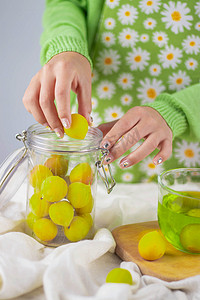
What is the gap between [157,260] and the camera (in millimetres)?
484

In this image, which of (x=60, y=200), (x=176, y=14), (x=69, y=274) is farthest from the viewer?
(x=176, y=14)

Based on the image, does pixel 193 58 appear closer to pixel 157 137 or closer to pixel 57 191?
pixel 157 137

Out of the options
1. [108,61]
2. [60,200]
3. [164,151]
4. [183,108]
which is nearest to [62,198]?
[60,200]

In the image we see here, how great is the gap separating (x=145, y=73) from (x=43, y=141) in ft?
1.50

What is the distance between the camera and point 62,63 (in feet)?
1.84

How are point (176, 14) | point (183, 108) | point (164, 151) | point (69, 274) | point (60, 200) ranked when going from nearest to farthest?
point (69, 274) < point (60, 200) < point (164, 151) < point (183, 108) < point (176, 14)

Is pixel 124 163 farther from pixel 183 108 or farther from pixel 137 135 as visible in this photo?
pixel 183 108

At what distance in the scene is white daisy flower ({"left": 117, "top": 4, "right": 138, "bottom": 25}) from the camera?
843mm

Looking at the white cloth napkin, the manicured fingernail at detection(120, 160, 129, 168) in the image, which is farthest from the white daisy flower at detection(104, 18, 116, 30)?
the white cloth napkin

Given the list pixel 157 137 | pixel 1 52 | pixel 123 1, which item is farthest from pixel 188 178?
pixel 1 52

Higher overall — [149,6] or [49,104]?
[149,6]

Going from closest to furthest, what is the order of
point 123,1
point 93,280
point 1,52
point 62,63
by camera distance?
point 93,280 < point 62,63 < point 123,1 < point 1,52

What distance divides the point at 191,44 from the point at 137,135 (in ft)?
1.32

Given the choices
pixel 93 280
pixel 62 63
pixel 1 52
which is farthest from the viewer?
pixel 1 52
